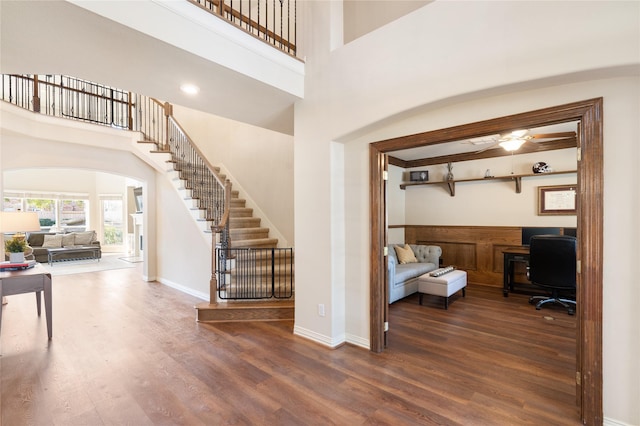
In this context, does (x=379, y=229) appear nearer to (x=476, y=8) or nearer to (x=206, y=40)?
(x=476, y=8)

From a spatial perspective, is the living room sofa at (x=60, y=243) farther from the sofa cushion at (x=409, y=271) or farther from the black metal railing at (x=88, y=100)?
the sofa cushion at (x=409, y=271)

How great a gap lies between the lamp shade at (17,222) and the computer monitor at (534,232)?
757 centimetres

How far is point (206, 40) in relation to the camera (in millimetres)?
2553

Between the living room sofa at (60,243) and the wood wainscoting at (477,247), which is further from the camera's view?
the living room sofa at (60,243)

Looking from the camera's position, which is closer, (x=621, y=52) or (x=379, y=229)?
(x=621, y=52)

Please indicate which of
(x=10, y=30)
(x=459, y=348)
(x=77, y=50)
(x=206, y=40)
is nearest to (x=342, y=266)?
(x=459, y=348)

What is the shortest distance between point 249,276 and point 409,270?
2679mm

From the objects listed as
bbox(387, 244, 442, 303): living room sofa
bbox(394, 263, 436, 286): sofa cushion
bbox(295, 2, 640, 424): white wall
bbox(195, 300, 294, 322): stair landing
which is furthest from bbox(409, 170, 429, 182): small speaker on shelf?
bbox(195, 300, 294, 322): stair landing

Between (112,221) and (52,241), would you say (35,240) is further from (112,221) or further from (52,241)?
(112,221)

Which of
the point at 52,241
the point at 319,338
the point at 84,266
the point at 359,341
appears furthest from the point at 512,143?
the point at 52,241

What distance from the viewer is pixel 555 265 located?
429cm

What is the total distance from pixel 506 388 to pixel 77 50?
15.0 feet

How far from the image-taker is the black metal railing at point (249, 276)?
4.37 metres

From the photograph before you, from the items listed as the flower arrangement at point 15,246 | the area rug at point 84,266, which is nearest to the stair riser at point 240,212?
the flower arrangement at point 15,246
